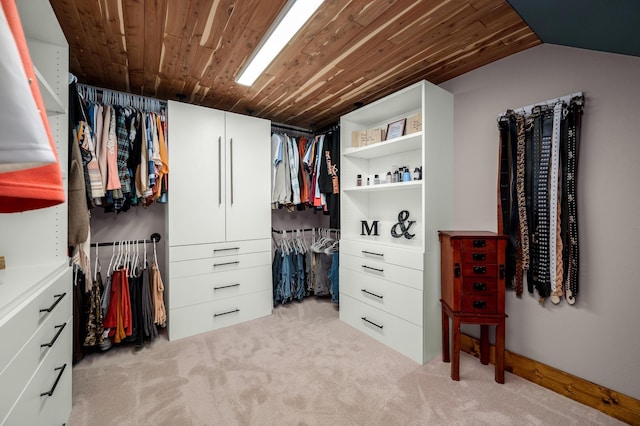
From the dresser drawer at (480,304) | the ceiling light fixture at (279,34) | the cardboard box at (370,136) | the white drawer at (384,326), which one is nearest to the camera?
the ceiling light fixture at (279,34)

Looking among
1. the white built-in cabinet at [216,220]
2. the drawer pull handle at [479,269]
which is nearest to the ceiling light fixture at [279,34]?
the white built-in cabinet at [216,220]

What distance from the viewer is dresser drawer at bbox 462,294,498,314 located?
1890 millimetres

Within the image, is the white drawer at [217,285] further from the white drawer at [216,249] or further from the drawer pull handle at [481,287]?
the drawer pull handle at [481,287]

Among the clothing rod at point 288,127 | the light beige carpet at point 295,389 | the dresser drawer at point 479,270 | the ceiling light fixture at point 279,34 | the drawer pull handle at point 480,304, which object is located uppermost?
the clothing rod at point 288,127

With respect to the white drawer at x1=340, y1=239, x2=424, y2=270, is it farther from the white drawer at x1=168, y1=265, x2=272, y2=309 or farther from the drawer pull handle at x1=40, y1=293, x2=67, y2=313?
the drawer pull handle at x1=40, y1=293, x2=67, y2=313

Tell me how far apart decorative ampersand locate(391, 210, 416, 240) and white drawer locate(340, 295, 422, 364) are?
29.2 inches

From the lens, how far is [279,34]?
1.74 meters

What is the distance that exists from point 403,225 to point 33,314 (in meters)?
2.49

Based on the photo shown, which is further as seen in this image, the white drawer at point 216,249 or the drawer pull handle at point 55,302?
the white drawer at point 216,249

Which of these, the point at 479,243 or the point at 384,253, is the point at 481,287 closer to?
the point at 479,243

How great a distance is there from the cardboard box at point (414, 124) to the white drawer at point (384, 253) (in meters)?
1.07

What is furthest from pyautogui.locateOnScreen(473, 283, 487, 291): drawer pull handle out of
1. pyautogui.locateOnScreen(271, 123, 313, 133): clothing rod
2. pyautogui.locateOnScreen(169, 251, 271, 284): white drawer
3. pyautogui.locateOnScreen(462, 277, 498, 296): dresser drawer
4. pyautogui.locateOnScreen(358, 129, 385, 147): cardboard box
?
pyautogui.locateOnScreen(271, 123, 313, 133): clothing rod

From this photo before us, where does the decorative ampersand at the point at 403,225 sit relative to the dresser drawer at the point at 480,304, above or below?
above

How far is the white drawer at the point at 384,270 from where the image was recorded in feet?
7.09
